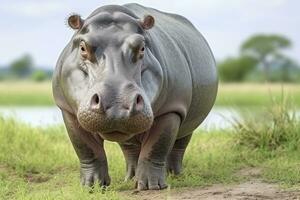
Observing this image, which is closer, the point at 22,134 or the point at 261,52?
the point at 22,134

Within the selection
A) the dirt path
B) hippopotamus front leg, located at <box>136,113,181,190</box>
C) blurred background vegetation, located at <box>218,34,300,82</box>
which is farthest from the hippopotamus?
blurred background vegetation, located at <box>218,34,300,82</box>

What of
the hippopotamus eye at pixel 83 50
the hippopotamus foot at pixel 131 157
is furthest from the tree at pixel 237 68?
→ the hippopotamus eye at pixel 83 50

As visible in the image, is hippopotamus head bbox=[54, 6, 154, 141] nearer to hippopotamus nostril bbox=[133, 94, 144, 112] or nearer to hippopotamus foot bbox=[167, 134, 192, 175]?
hippopotamus nostril bbox=[133, 94, 144, 112]

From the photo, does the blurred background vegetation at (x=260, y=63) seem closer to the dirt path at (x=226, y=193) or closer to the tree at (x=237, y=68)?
the tree at (x=237, y=68)

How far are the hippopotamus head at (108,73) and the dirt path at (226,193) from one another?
1.88ft

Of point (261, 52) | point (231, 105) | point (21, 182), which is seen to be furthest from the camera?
point (261, 52)

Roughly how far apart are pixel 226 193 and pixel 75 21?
149cm

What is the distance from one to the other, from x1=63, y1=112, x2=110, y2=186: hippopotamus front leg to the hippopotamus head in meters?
0.17

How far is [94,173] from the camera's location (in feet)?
17.9

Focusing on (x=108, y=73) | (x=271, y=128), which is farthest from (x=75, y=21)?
(x=271, y=128)

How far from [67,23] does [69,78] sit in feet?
1.26

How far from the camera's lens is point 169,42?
575cm

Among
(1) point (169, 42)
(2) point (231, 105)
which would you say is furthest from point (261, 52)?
(1) point (169, 42)

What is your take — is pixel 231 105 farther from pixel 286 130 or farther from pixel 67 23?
pixel 67 23
